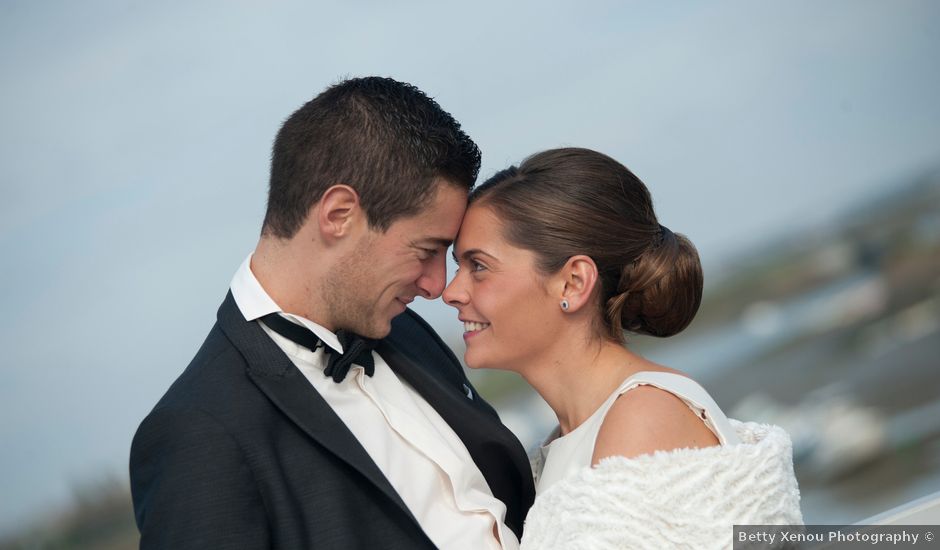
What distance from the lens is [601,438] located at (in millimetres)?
1629

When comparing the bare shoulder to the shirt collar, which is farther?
the shirt collar

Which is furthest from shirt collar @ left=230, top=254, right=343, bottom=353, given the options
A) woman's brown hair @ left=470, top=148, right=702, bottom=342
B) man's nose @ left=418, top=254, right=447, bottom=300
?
woman's brown hair @ left=470, top=148, right=702, bottom=342

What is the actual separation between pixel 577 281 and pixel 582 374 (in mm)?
177

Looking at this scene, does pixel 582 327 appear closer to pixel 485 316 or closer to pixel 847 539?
pixel 485 316

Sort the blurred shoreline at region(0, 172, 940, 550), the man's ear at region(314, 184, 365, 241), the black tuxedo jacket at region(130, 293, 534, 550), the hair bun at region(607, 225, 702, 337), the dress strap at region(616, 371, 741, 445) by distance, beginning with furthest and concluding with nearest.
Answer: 1. the blurred shoreline at region(0, 172, 940, 550)
2. the hair bun at region(607, 225, 702, 337)
3. the man's ear at region(314, 184, 365, 241)
4. the dress strap at region(616, 371, 741, 445)
5. the black tuxedo jacket at region(130, 293, 534, 550)

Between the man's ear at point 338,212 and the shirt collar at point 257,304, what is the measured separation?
15cm

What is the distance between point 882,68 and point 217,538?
4772 millimetres

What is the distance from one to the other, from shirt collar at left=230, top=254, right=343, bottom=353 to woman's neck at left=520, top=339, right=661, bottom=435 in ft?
1.40

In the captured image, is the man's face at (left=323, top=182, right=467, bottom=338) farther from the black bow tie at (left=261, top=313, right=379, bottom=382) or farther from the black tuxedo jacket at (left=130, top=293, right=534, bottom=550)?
the black tuxedo jacket at (left=130, top=293, right=534, bottom=550)

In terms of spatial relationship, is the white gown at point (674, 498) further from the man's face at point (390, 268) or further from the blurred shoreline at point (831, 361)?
the blurred shoreline at point (831, 361)

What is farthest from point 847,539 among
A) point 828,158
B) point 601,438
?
point 828,158

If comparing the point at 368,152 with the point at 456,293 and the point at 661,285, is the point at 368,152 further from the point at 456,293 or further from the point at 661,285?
the point at 661,285

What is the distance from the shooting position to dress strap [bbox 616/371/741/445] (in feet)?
5.35

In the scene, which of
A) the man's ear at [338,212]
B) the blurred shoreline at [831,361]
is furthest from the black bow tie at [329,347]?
the blurred shoreline at [831,361]
